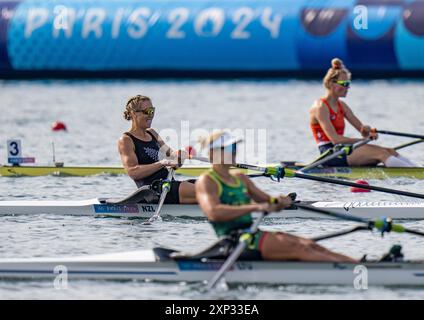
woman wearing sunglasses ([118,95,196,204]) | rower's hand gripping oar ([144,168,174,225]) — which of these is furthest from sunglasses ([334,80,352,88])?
rower's hand gripping oar ([144,168,174,225])

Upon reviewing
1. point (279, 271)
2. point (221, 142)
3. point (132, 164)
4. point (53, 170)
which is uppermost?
point (221, 142)

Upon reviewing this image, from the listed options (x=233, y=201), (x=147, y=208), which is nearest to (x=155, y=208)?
(x=147, y=208)

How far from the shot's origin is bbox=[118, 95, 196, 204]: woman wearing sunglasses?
581 inches

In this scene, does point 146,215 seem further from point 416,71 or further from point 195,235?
point 416,71

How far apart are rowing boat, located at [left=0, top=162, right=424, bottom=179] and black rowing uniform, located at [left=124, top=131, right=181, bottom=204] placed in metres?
2.87

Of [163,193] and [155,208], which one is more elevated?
[163,193]

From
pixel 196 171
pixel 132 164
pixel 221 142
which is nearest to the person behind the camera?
pixel 221 142

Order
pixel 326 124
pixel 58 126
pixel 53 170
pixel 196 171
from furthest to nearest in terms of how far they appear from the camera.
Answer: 1. pixel 58 126
2. pixel 53 170
3. pixel 196 171
4. pixel 326 124

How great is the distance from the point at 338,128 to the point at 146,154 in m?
4.37

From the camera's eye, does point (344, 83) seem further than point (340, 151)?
Yes

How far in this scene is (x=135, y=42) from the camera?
1430 inches

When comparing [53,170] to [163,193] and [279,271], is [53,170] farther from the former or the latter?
[279,271]

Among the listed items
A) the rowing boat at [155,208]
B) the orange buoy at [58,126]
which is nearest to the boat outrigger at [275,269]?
the rowing boat at [155,208]

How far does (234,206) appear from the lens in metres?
11.0
